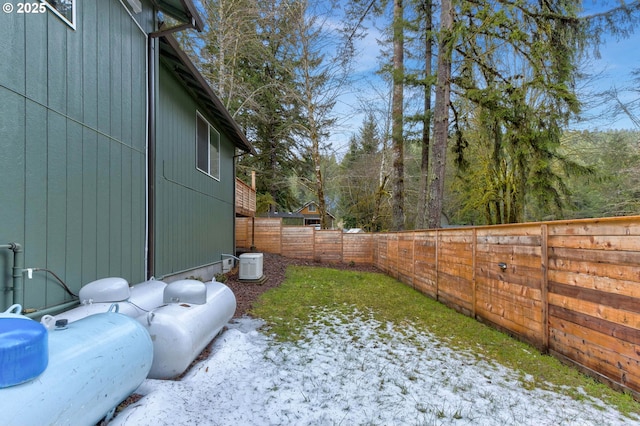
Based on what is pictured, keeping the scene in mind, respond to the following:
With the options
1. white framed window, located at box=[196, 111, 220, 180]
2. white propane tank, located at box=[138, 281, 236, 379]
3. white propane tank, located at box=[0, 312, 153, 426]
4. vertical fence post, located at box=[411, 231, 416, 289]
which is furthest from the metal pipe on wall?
vertical fence post, located at box=[411, 231, 416, 289]

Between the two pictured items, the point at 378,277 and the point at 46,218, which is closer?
the point at 46,218

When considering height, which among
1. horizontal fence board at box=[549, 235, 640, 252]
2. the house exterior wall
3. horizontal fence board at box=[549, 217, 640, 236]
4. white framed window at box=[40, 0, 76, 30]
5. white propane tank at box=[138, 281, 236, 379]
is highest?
white framed window at box=[40, 0, 76, 30]

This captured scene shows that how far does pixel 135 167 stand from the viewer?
4.12m

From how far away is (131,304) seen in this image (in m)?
2.76

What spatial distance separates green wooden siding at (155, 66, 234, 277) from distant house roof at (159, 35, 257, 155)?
0.53 ft

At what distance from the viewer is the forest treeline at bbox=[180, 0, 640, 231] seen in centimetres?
727

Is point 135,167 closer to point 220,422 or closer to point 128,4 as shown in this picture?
point 128,4

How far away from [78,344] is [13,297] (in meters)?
1.15

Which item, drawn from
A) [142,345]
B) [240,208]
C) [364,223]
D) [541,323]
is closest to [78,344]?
[142,345]

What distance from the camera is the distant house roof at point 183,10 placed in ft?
14.2

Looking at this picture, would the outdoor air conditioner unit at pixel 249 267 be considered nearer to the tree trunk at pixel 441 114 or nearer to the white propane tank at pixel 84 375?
the tree trunk at pixel 441 114

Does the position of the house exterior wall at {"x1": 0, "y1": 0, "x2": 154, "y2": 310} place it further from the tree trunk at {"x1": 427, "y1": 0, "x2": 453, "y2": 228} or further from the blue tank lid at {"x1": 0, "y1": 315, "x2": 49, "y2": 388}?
the tree trunk at {"x1": 427, "y1": 0, "x2": 453, "y2": 228}

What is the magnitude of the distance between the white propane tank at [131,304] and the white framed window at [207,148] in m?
3.99

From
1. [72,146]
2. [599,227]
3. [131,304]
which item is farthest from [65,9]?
[599,227]
